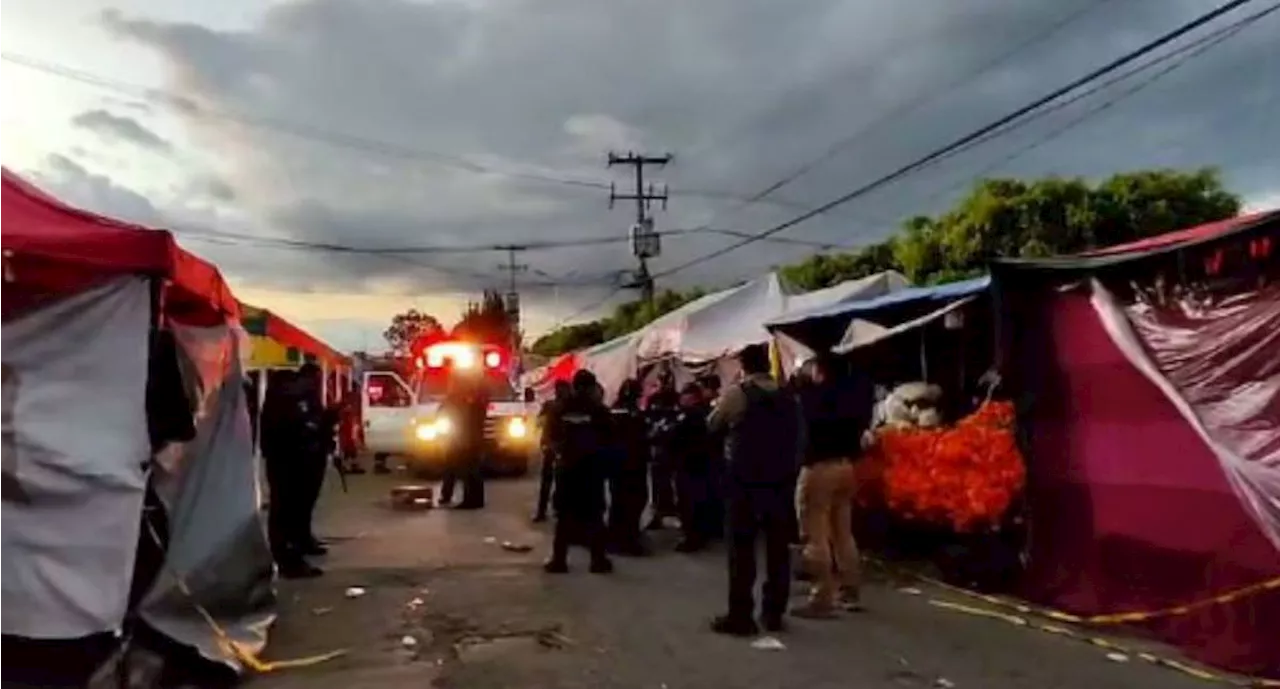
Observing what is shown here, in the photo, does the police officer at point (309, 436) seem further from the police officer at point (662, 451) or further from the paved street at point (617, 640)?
the police officer at point (662, 451)

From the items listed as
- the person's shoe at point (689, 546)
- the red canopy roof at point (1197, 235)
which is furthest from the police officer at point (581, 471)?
the red canopy roof at point (1197, 235)

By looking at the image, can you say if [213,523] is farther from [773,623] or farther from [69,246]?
[773,623]

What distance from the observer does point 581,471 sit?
44.4 ft

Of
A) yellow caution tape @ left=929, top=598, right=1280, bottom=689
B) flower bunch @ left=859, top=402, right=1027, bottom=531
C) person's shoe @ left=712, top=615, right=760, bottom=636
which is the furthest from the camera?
flower bunch @ left=859, top=402, right=1027, bottom=531

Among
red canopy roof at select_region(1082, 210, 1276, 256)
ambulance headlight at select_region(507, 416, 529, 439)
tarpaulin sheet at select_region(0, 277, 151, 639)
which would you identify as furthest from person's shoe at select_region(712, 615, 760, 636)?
ambulance headlight at select_region(507, 416, 529, 439)

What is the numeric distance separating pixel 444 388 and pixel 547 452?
12.6 meters

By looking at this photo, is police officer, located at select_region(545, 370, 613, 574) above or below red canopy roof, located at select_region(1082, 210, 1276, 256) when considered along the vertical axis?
below

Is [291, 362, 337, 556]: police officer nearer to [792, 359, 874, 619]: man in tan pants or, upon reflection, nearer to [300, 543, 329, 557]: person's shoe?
[300, 543, 329, 557]: person's shoe

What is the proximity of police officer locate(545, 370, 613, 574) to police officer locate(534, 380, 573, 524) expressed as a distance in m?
0.28

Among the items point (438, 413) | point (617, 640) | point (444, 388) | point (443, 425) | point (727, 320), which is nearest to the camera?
point (617, 640)

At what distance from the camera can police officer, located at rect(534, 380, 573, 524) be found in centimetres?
1427

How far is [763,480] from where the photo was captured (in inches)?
388

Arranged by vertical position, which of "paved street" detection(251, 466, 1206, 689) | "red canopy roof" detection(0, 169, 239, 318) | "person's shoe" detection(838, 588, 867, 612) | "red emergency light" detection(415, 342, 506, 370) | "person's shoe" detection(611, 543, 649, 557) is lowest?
"paved street" detection(251, 466, 1206, 689)

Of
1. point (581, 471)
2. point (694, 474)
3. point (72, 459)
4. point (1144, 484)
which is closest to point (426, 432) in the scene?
point (694, 474)
